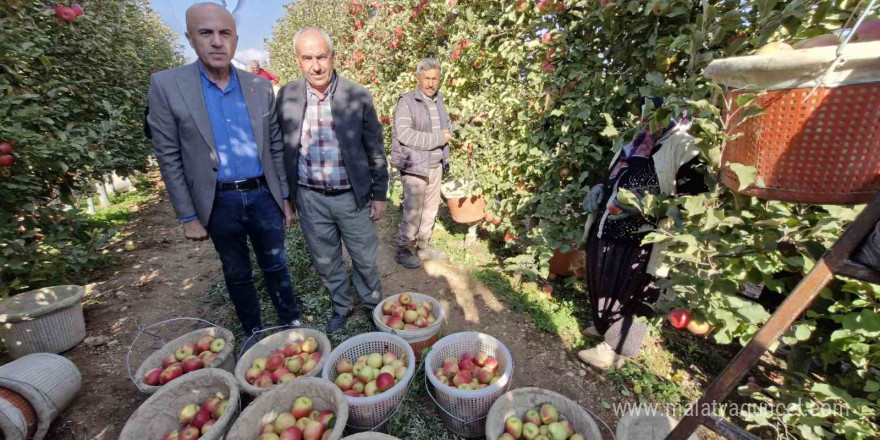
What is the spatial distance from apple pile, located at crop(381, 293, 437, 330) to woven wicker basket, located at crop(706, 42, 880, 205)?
2.32 metres

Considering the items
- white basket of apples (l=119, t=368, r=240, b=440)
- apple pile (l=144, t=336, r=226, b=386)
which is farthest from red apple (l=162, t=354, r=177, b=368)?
white basket of apples (l=119, t=368, r=240, b=440)

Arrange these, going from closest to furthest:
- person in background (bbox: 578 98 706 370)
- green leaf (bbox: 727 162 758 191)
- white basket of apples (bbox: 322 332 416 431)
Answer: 1. green leaf (bbox: 727 162 758 191)
2. person in background (bbox: 578 98 706 370)
3. white basket of apples (bbox: 322 332 416 431)

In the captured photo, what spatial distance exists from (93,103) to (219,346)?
4.56 m

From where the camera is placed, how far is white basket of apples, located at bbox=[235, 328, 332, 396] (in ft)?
7.39

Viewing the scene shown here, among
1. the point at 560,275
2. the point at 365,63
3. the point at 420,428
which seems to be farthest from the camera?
the point at 365,63

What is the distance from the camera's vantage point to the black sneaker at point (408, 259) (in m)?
4.58

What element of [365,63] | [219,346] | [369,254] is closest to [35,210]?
[219,346]

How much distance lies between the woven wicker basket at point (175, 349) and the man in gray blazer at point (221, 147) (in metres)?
0.24

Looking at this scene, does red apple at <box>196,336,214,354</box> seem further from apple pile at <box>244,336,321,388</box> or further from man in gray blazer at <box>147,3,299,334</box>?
apple pile at <box>244,336,321,388</box>

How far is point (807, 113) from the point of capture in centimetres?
93

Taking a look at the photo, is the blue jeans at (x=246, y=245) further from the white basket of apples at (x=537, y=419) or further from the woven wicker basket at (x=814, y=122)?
the woven wicker basket at (x=814, y=122)

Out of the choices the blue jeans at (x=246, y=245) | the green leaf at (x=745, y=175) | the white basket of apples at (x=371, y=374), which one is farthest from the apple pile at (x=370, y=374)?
the green leaf at (x=745, y=175)

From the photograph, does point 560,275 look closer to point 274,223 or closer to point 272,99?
point 274,223

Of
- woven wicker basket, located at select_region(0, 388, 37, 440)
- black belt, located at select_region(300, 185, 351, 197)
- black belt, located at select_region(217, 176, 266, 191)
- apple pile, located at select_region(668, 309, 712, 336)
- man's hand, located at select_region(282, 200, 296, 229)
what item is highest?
black belt, located at select_region(217, 176, 266, 191)
